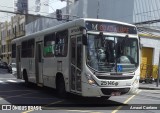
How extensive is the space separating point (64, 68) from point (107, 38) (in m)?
2.50

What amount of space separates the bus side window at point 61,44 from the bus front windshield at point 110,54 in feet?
6.48

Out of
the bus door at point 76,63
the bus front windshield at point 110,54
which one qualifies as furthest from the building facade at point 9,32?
the bus front windshield at point 110,54

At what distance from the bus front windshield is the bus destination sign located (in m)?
0.28

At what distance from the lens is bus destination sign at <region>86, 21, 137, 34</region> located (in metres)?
12.6

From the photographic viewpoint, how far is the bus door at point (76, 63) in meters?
12.8

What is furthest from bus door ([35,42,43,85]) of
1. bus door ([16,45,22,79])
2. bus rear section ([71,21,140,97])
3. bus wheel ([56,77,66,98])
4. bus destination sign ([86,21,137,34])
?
bus destination sign ([86,21,137,34])

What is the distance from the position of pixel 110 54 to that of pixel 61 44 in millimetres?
2868

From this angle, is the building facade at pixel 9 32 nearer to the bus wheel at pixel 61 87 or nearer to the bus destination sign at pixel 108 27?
the bus wheel at pixel 61 87

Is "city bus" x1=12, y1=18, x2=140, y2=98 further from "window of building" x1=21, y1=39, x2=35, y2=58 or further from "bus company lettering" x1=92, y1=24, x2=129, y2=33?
"window of building" x1=21, y1=39, x2=35, y2=58

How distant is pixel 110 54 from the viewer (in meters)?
12.5

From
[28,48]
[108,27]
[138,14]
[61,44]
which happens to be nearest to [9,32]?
[138,14]

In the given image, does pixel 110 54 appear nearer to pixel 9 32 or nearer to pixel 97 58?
pixel 97 58

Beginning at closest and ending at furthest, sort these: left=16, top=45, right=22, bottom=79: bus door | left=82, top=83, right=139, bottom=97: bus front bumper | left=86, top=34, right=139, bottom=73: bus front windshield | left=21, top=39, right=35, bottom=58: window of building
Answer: left=82, top=83, right=139, bottom=97: bus front bumper < left=86, top=34, right=139, bottom=73: bus front windshield < left=21, top=39, right=35, bottom=58: window of building < left=16, top=45, right=22, bottom=79: bus door

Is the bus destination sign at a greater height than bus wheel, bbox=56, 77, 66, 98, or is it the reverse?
the bus destination sign
